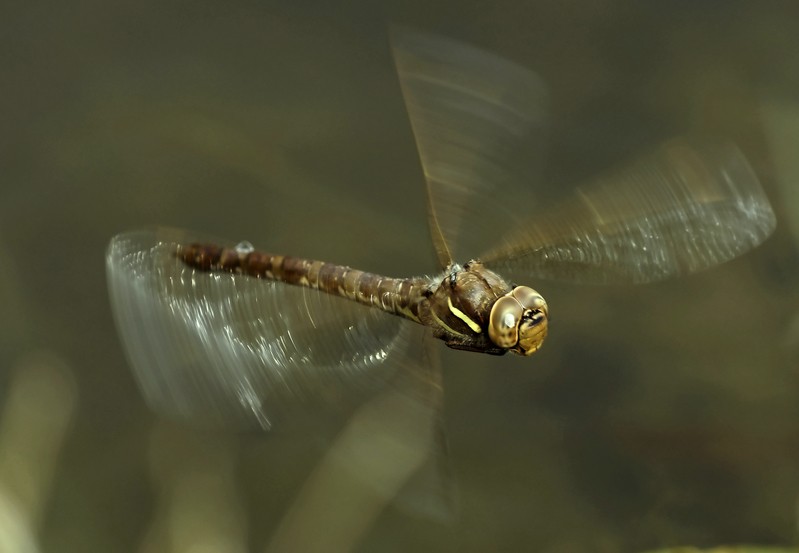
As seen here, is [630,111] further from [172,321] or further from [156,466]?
[156,466]

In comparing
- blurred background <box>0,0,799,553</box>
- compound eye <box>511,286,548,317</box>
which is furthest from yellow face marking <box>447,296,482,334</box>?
blurred background <box>0,0,799,553</box>

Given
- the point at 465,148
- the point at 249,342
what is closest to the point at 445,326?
the point at 465,148

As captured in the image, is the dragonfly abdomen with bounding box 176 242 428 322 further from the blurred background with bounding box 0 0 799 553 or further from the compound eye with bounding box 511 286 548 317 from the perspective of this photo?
the blurred background with bounding box 0 0 799 553

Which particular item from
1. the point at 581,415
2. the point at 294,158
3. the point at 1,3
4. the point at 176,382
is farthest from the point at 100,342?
the point at 581,415

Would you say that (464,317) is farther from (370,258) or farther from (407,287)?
(370,258)

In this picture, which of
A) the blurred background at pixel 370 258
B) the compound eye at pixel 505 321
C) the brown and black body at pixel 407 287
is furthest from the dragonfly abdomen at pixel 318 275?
the blurred background at pixel 370 258

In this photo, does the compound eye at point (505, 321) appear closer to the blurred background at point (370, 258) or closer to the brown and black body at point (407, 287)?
the brown and black body at point (407, 287)
